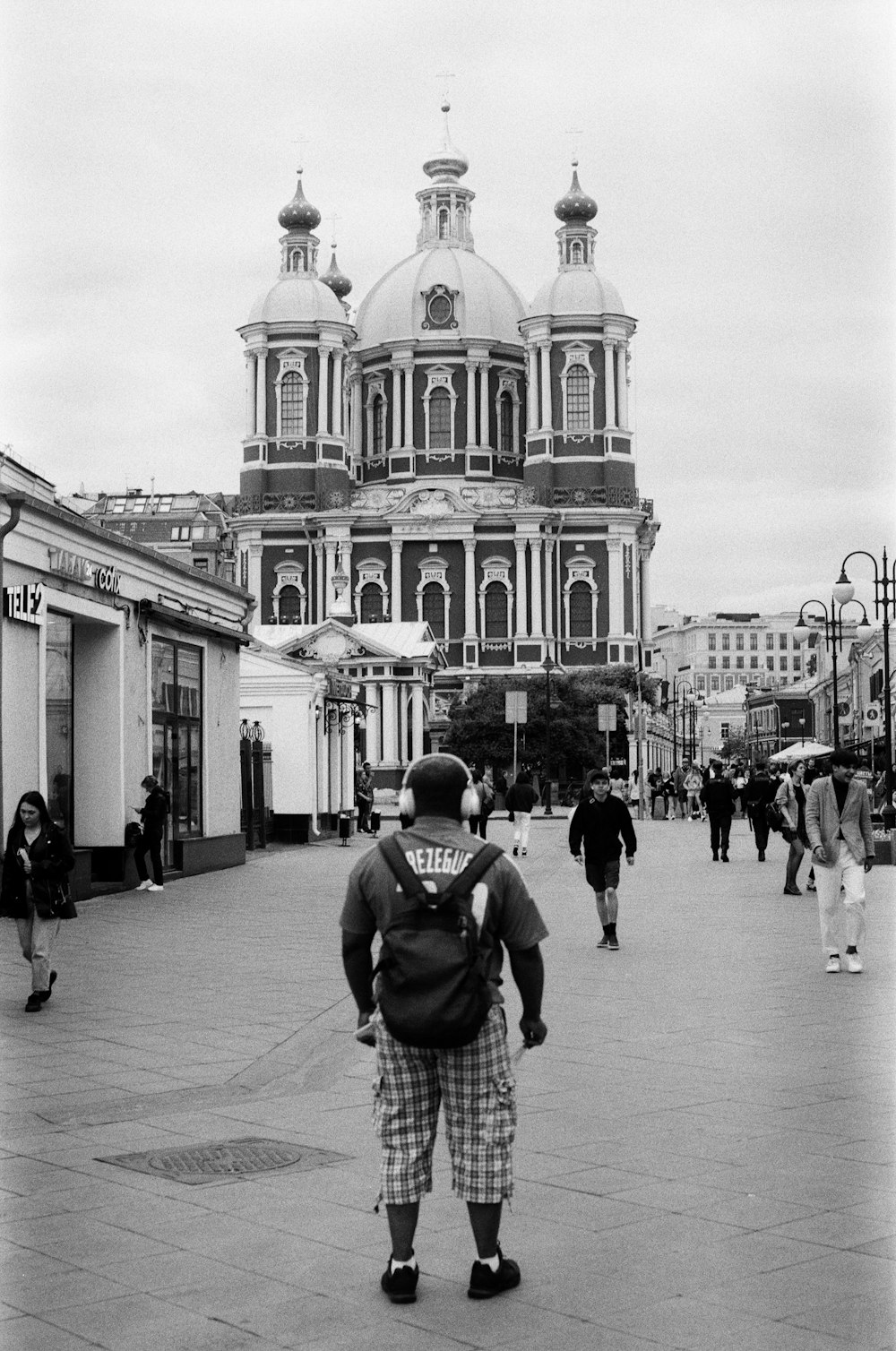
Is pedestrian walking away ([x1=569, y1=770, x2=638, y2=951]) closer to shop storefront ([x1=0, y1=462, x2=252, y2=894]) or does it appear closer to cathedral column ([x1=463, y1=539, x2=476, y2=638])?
shop storefront ([x1=0, y1=462, x2=252, y2=894])

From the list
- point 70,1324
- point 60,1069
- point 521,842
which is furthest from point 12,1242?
point 521,842

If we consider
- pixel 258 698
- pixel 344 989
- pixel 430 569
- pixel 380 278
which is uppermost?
pixel 380 278

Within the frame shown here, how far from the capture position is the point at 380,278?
10994 centimetres

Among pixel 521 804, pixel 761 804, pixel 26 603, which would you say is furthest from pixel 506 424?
pixel 26 603

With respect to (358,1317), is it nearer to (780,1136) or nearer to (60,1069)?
(780,1136)

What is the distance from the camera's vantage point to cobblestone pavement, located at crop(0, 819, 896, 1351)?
215 inches

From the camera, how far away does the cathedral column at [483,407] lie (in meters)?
103

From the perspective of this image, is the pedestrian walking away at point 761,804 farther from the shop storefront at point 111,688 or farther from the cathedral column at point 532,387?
the cathedral column at point 532,387

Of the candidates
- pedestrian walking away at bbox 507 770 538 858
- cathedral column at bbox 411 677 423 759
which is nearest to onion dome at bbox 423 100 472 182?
cathedral column at bbox 411 677 423 759

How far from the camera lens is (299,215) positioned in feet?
345

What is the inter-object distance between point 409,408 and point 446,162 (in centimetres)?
1594

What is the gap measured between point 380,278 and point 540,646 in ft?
87.0

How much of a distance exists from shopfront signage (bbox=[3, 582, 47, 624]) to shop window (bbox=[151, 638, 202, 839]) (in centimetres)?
491

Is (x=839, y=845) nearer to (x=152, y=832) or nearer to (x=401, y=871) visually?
(x=401, y=871)
